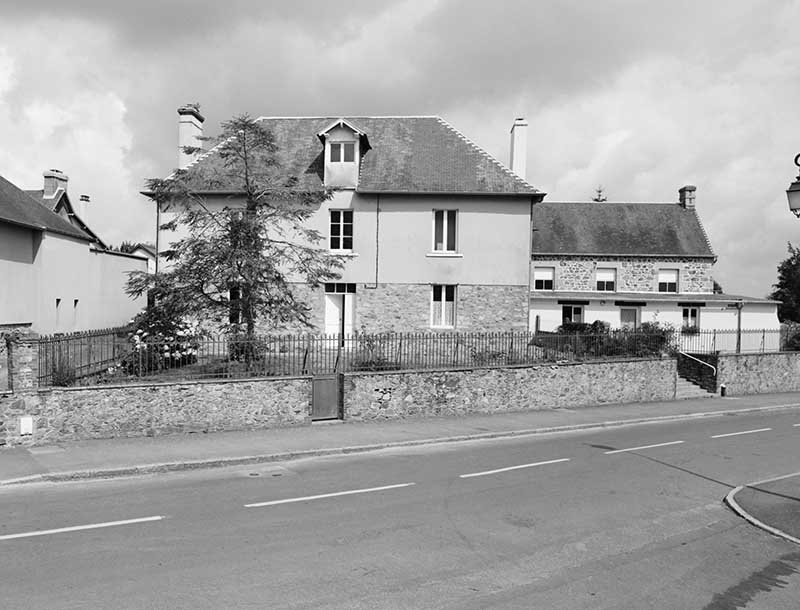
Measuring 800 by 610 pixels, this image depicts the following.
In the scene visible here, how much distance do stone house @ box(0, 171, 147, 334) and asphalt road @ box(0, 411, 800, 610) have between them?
17302mm

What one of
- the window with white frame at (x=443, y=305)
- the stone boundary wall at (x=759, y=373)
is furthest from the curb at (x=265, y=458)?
the stone boundary wall at (x=759, y=373)

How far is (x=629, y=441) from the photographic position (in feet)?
51.5

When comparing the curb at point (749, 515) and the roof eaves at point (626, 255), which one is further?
the roof eaves at point (626, 255)

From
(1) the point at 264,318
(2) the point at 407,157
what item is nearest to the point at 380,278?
(2) the point at 407,157

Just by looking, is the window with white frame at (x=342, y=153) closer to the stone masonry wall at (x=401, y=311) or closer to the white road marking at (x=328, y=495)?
the stone masonry wall at (x=401, y=311)

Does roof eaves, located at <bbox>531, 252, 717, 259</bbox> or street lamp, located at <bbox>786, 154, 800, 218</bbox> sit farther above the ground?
roof eaves, located at <bbox>531, 252, 717, 259</bbox>

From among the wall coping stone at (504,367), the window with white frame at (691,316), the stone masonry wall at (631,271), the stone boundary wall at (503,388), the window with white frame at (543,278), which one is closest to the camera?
the stone boundary wall at (503,388)

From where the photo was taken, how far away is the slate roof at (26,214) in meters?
24.3

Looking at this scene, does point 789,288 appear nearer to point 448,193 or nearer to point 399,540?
point 448,193

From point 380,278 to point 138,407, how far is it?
49.1 ft

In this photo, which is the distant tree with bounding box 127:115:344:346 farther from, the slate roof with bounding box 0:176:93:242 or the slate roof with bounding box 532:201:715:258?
the slate roof with bounding box 532:201:715:258

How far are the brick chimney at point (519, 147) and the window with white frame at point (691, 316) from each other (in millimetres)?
17060

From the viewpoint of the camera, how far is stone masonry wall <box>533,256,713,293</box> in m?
42.1

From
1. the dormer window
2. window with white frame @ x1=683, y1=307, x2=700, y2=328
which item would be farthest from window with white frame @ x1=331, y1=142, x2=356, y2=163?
window with white frame @ x1=683, y1=307, x2=700, y2=328
